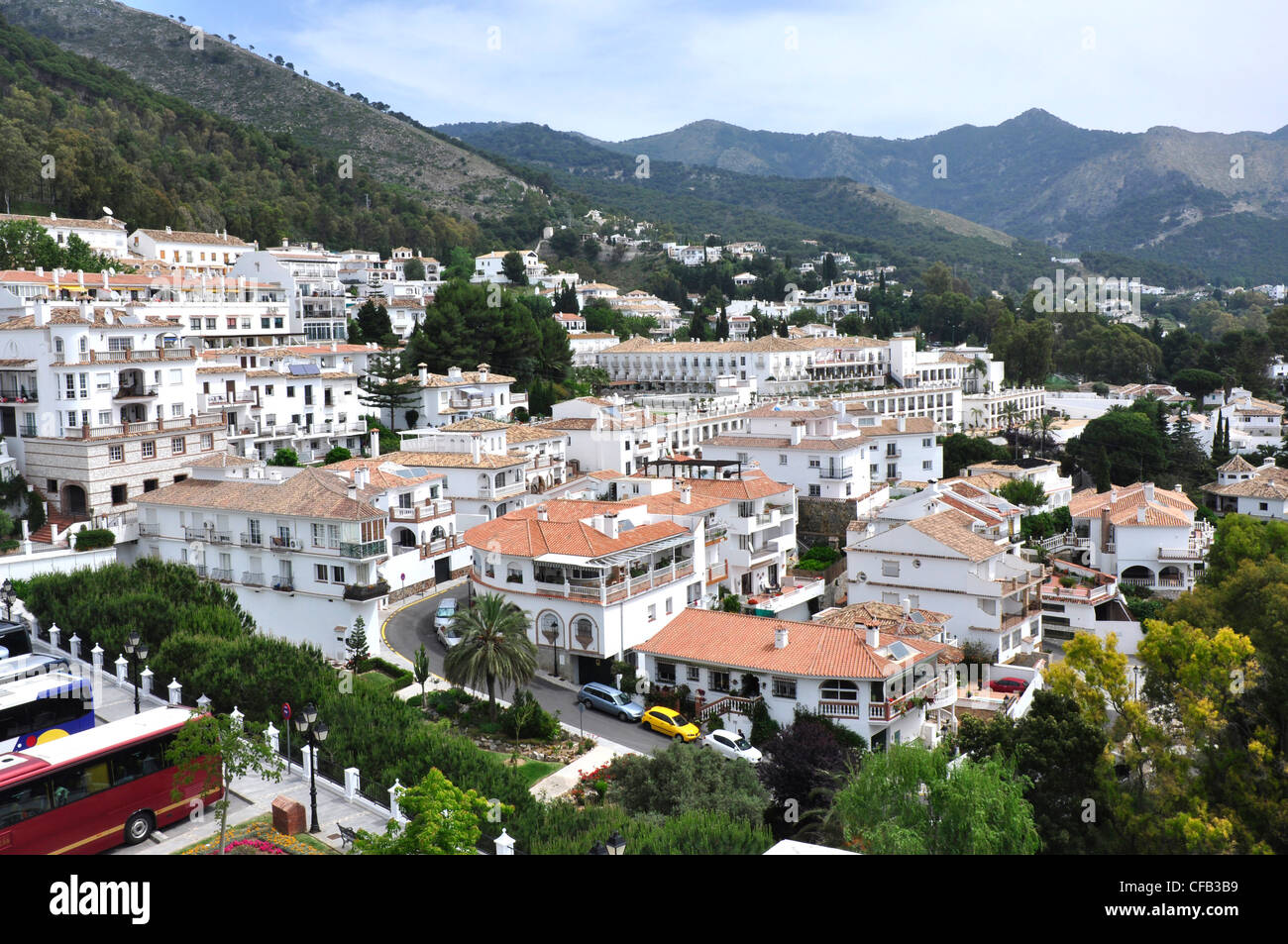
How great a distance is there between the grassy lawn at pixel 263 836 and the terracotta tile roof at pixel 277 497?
1569 centimetres

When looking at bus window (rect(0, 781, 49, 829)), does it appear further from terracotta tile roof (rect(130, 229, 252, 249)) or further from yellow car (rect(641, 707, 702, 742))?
terracotta tile roof (rect(130, 229, 252, 249))

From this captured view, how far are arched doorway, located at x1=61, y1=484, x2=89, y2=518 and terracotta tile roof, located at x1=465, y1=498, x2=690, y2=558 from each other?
13.7m

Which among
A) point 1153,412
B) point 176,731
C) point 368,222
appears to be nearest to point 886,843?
point 176,731

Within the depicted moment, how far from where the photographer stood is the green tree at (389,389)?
167 ft

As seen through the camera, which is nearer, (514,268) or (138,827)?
(138,827)

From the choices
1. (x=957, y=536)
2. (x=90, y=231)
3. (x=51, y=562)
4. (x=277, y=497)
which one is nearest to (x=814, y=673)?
(x=957, y=536)

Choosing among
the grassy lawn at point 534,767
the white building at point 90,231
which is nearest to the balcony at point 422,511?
the grassy lawn at point 534,767

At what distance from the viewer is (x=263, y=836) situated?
13.6 metres

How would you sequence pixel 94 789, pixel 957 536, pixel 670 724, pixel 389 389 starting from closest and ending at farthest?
pixel 94 789, pixel 670 724, pixel 957 536, pixel 389 389

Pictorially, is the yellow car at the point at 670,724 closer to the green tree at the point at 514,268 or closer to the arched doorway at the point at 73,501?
the arched doorway at the point at 73,501

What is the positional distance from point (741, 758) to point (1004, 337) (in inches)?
3020

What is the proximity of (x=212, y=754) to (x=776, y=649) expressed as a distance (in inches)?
641

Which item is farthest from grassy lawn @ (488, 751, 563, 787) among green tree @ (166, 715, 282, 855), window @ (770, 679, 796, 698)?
green tree @ (166, 715, 282, 855)

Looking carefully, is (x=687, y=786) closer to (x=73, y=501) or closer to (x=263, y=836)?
(x=263, y=836)
